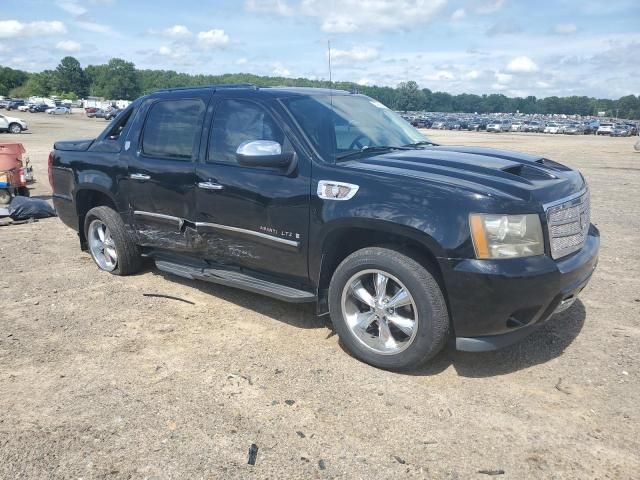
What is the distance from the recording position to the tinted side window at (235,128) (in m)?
4.28

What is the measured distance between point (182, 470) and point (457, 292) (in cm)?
184

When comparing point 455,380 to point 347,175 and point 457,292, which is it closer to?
point 457,292

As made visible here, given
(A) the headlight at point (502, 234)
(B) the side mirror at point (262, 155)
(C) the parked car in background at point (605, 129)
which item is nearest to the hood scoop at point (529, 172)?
(A) the headlight at point (502, 234)

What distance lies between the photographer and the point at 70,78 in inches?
6604

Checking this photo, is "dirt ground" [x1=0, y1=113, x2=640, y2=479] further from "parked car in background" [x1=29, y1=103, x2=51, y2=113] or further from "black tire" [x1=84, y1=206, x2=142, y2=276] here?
"parked car in background" [x1=29, y1=103, x2=51, y2=113]

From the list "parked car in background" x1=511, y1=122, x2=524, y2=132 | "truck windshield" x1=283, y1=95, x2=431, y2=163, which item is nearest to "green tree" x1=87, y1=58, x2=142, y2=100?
"parked car in background" x1=511, y1=122, x2=524, y2=132

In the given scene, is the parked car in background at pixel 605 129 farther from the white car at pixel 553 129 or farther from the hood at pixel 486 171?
the hood at pixel 486 171

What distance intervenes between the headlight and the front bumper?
5 centimetres

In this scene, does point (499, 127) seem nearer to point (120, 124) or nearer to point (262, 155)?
point (120, 124)

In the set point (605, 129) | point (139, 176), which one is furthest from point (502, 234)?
point (605, 129)

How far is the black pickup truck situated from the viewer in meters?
3.29

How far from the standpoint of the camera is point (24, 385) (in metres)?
3.54

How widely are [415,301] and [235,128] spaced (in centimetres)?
211

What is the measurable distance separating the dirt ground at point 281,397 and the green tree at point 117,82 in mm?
160882
